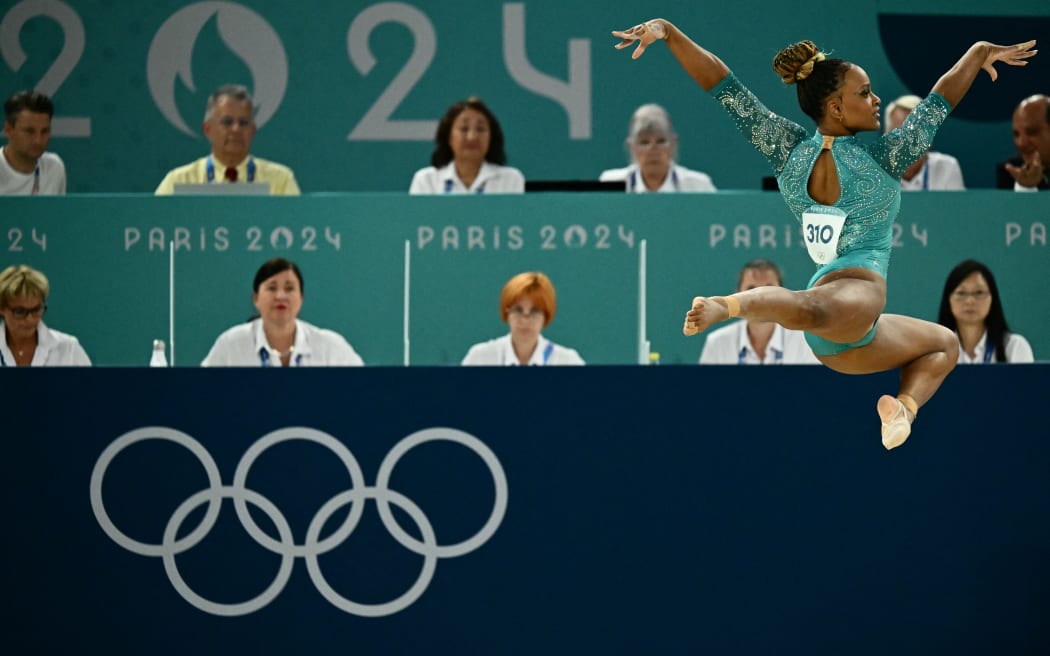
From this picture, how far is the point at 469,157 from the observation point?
8266 millimetres

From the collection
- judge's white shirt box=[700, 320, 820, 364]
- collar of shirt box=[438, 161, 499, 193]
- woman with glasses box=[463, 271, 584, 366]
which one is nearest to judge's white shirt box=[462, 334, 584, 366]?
woman with glasses box=[463, 271, 584, 366]

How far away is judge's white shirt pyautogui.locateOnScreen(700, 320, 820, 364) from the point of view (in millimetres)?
7738

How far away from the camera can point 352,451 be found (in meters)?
5.77

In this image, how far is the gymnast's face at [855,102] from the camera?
4.18m

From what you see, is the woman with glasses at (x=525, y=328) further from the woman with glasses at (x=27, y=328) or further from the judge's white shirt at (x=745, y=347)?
the woman with glasses at (x=27, y=328)

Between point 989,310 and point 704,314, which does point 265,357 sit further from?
point 704,314

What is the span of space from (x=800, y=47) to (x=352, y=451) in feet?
8.34

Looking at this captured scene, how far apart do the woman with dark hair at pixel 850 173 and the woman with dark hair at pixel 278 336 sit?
365 centimetres

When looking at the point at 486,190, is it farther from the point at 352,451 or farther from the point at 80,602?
the point at 80,602

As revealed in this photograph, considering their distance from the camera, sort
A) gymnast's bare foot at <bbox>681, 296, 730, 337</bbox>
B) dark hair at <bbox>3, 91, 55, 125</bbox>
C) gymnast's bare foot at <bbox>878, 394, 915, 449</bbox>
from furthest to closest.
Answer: dark hair at <bbox>3, 91, 55, 125</bbox> → gymnast's bare foot at <bbox>878, 394, 915, 449</bbox> → gymnast's bare foot at <bbox>681, 296, 730, 337</bbox>

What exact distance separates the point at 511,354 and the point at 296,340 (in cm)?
114

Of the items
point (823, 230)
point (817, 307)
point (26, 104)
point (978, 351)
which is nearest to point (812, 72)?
point (823, 230)

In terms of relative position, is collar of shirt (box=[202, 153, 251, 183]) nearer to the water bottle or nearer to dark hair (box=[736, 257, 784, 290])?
the water bottle

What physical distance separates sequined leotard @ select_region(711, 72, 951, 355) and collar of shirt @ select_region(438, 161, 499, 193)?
161 inches
